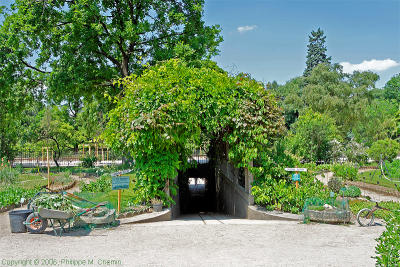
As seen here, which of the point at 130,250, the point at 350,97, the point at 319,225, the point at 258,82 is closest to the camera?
the point at 130,250

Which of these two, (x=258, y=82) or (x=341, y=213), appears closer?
(x=341, y=213)

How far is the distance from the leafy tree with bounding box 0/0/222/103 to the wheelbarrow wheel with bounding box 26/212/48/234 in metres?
12.3

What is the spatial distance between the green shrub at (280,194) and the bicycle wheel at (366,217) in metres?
1.27

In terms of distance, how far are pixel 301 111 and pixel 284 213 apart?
1179 inches

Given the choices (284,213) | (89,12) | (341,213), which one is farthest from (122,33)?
(341,213)

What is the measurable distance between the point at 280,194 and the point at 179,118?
12.5ft

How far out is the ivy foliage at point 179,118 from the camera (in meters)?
9.78

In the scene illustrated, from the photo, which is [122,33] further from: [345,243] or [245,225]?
[345,243]

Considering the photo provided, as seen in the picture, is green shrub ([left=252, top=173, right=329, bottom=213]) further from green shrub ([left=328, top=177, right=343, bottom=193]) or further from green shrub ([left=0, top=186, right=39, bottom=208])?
A: green shrub ([left=0, top=186, right=39, bottom=208])

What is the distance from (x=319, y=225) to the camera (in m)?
9.08

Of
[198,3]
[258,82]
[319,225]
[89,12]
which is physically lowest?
[319,225]

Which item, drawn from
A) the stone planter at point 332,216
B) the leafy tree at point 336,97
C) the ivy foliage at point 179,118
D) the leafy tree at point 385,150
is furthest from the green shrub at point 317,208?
the leafy tree at point 336,97

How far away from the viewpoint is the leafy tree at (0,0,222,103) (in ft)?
63.0

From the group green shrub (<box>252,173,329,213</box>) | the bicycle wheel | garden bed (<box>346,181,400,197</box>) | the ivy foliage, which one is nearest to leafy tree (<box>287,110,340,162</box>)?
garden bed (<box>346,181,400,197</box>)
